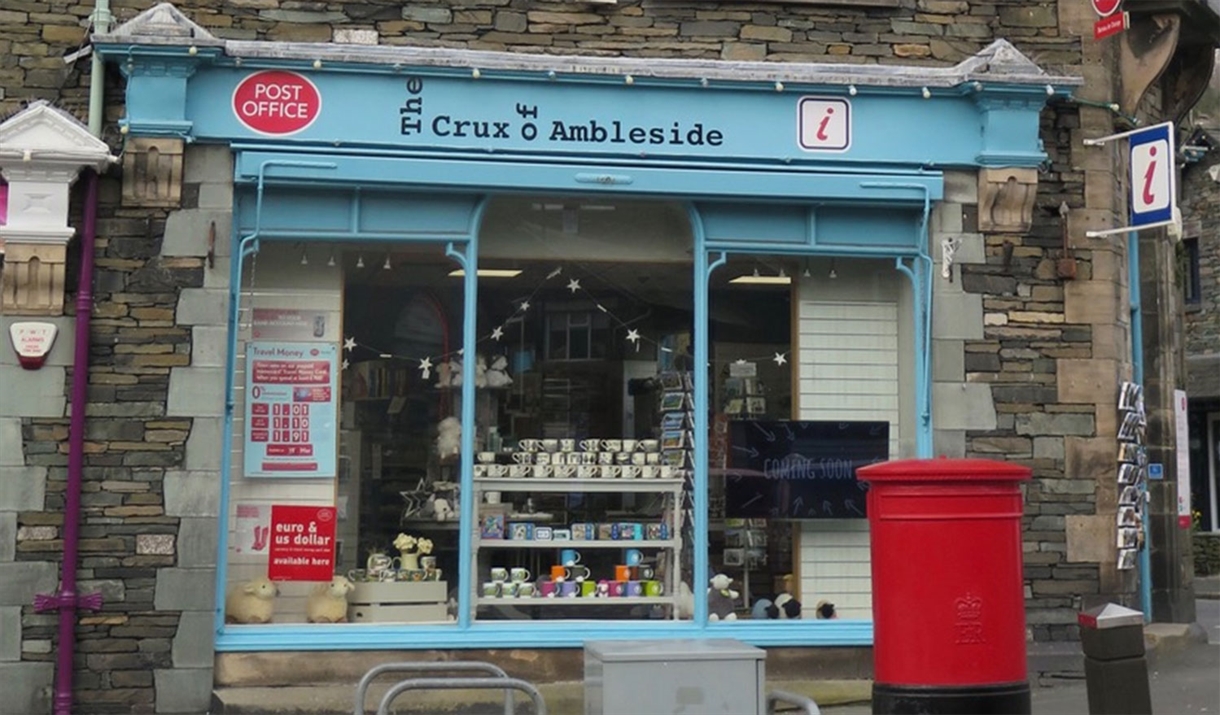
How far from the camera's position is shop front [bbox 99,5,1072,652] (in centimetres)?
981

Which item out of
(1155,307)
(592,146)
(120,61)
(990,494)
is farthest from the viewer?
(1155,307)

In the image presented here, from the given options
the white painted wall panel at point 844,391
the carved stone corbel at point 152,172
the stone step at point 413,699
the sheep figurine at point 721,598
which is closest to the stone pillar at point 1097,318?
the white painted wall panel at point 844,391

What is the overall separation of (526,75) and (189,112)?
226 cm

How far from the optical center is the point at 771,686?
9.86 m

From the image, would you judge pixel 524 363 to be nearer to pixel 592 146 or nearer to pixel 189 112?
pixel 592 146

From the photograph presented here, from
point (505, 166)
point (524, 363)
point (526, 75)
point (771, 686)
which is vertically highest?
point (526, 75)

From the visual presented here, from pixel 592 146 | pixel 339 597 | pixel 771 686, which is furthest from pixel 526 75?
pixel 771 686

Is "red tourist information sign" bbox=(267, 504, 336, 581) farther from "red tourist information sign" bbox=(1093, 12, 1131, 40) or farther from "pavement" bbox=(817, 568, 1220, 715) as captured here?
"red tourist information sign" bbox=(1093, 12, 1131, 40)

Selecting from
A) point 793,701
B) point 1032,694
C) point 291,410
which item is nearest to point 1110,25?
point 1032,694

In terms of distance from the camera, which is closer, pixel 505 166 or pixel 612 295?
pixel 505 166

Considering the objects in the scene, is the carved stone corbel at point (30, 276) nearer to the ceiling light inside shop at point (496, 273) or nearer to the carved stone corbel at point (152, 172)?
the carved stone corbel at point (152, 172)

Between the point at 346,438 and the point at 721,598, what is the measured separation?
9.47 feet

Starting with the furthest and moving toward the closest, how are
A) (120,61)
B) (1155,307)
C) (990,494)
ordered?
(1155,307)
(120,61)
(990,494)

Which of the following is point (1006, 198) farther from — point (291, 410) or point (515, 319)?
point (291, 410)
